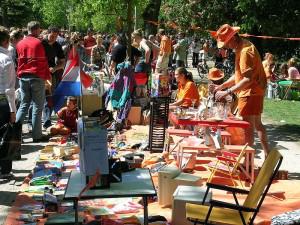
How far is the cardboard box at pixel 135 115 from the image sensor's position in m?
11.4

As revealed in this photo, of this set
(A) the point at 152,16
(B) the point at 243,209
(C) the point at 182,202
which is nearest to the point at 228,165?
→ (C) the point at 182,202

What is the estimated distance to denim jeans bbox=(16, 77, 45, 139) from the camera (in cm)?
933

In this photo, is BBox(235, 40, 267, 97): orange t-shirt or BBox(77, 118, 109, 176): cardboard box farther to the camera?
BBox(235, 40, 267, 97): orange t-shirt

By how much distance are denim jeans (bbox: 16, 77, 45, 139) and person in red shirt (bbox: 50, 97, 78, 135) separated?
535mm

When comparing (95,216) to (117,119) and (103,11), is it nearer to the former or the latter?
(117,119)

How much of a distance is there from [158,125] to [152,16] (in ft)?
56.4

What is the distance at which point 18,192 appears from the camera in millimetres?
6574

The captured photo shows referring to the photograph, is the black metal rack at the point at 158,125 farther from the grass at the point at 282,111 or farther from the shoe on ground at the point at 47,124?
the grass at the point at 282,111

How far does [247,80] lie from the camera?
23.4ft

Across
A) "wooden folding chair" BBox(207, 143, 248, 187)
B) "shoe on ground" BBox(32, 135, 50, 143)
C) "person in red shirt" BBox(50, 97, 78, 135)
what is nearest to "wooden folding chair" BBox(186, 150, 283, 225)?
"wooden folding chair" BBox(207, 143, 248, 187)

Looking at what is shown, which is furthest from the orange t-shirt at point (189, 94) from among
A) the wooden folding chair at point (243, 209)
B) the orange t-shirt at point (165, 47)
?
the orange t-shirt at point (165, 47)

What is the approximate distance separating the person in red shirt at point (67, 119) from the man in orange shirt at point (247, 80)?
12.0 feet

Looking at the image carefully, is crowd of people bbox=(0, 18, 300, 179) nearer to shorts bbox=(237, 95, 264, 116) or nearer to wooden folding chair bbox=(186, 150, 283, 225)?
shorts bbox=(237, 95, 264, 116)

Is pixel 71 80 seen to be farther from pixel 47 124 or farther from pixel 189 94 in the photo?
pixel 47 124
